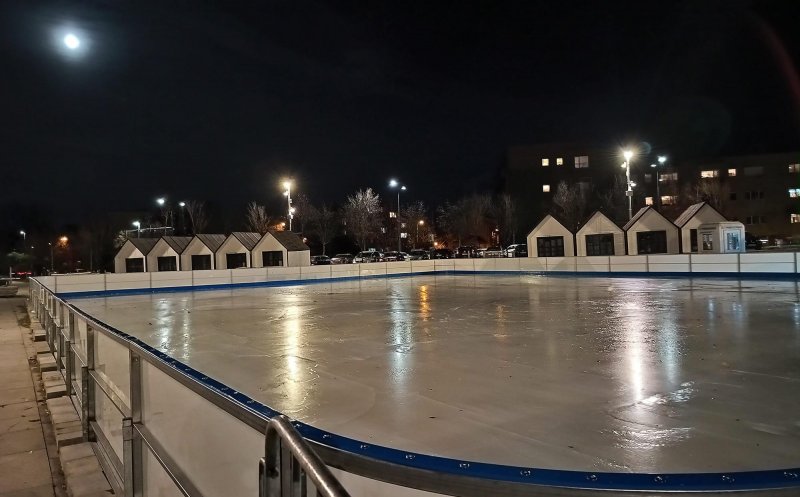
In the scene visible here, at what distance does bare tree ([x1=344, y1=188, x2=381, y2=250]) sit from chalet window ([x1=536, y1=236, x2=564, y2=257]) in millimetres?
32887

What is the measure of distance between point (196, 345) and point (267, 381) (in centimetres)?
444

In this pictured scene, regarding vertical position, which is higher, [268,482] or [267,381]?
[268,482]

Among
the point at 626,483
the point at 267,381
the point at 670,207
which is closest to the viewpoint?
the point at 626,483

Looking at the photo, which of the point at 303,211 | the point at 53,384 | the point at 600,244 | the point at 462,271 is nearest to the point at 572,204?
the point at 600,244

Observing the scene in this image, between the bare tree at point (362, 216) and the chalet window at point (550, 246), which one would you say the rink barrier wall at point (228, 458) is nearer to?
the chalet window at point (550, 246)

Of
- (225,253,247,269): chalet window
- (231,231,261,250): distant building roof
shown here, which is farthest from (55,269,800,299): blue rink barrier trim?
(225,253,247,269): chalet window

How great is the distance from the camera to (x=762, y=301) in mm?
18328

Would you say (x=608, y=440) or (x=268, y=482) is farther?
(x=608, y=440)

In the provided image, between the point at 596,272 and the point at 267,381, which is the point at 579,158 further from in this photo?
the point at 267,381

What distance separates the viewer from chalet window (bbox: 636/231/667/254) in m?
38.2

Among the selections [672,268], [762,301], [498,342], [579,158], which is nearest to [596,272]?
[672,268]

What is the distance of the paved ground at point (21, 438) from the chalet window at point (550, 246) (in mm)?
36047

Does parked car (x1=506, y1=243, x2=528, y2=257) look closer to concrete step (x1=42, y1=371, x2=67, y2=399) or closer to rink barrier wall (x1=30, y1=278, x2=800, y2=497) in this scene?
concrete step (x1=42, y1=371, x2=67, y2=399)

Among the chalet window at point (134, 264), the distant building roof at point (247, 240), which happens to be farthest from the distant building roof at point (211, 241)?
the chalet window at point (134, 264)
